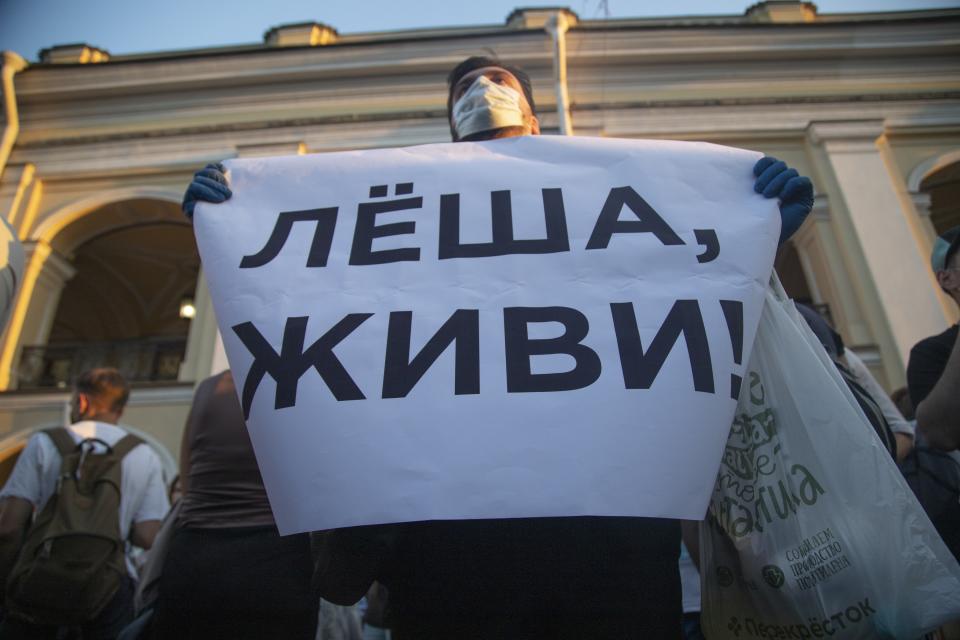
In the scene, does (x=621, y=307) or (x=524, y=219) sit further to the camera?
(x=524, y=219)

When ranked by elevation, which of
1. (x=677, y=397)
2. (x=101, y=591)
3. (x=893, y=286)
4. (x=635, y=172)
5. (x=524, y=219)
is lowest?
(x=101, y=591)

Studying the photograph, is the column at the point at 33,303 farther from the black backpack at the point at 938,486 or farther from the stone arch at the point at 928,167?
the stone arch at the point at 928,167

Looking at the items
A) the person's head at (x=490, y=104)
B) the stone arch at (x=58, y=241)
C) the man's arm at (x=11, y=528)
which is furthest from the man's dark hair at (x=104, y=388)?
the stone arch at (x=58, y=241)

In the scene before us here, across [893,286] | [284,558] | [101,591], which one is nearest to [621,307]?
[284,558]

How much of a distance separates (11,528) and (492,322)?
2218mm

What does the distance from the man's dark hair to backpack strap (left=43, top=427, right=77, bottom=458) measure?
0.24 m

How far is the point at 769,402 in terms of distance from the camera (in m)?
1.20

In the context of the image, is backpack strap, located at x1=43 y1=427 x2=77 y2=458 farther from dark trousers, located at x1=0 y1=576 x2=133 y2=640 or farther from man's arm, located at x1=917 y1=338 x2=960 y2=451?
man's arm, located at x1=917 y1=338 x2=960 y2=451

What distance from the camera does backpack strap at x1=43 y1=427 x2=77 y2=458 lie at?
231 cm

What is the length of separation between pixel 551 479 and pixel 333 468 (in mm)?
394

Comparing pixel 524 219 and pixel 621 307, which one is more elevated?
pixel 524 219

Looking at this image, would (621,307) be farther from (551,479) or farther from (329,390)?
(329,390)

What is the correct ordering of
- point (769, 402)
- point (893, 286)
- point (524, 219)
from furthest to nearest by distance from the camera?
1. point (893, 286)
2. point (524, 219)
3. point (769, 402)

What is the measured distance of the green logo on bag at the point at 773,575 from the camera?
1.09 metres
